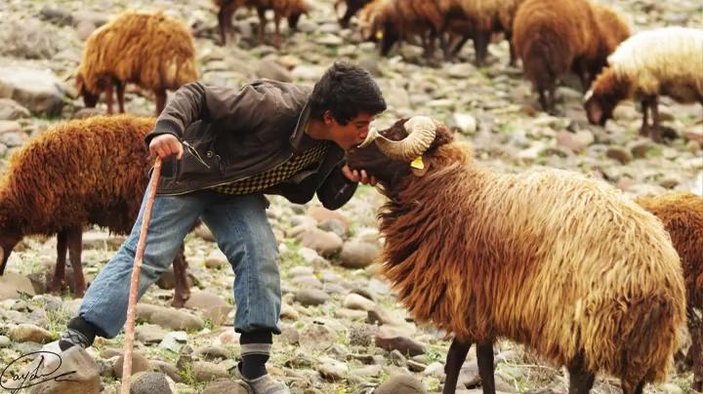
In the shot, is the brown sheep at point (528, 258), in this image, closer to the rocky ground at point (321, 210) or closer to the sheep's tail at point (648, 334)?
the sheep's tail at point (648, 334)

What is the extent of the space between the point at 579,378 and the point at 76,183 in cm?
371

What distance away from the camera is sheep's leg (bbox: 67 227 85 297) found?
24.1 ft

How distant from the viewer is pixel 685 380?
284 inches

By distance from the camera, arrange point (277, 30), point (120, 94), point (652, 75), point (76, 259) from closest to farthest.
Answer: point (76, 259)
point (120, 94)
point (652, 75)
point (277, 30)

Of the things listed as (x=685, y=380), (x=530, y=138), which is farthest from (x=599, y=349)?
(x=530, y=138)

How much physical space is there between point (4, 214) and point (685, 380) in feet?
15.3

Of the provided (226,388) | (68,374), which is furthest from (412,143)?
(68,374)

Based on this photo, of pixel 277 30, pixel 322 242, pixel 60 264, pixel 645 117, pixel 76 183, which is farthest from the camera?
pixel 277 30

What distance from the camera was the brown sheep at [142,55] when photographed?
1145 cm

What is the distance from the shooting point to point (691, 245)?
6.80 meters

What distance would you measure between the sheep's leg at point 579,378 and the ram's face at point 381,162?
1.32 metres

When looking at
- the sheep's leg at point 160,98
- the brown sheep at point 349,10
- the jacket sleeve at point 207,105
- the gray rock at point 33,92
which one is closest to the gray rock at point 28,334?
the jacket sleeve at point 207,105

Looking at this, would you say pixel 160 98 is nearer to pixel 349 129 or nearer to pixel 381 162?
pixel 381 162

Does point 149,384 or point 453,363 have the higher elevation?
point 149,384
